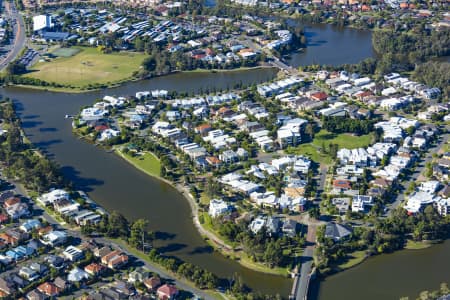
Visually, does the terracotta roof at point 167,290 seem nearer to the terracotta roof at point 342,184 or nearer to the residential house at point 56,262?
the residential house at point 56,262

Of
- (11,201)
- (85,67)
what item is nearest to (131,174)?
(11,201)

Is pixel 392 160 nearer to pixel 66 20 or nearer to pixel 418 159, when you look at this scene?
pixel 418 159

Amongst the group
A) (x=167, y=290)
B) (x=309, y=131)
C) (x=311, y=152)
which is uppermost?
(x=309, y=131)

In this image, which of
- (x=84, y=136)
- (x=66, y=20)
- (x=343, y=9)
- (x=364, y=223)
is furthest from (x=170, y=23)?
(x=364, y=223)

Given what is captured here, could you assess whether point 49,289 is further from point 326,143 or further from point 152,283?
point 326,143

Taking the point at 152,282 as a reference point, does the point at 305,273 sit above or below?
below

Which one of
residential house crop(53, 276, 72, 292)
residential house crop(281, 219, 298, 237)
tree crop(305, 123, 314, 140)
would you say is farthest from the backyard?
residential house crop(53, 276, 72, 292)

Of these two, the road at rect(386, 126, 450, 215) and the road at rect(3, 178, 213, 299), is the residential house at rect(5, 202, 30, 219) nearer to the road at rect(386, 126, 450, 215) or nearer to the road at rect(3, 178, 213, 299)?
the road at rect(3, 178, 213, 299)

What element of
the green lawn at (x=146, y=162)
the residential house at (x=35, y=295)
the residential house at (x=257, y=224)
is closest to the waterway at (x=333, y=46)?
the green lawn at (x=146, y=162)
